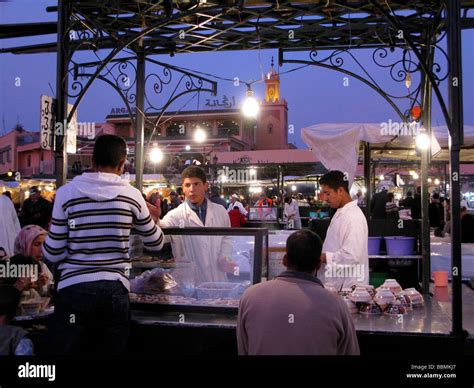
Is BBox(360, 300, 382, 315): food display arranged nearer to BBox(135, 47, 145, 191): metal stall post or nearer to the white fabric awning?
the white fabric awning

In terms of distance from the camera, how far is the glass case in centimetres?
409

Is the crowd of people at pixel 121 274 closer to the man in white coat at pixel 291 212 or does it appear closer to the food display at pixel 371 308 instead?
the food display at pixel 371 308

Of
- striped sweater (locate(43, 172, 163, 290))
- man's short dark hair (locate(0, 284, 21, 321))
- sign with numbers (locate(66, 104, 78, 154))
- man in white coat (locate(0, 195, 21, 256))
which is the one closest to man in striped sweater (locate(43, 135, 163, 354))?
striped sweater (locate(43, 172, 163, 290))

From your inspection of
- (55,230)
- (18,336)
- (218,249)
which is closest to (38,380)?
(18,336)

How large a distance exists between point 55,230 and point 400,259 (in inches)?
211

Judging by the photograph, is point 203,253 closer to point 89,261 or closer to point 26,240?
point 89,261

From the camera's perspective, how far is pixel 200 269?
4344 millimetres

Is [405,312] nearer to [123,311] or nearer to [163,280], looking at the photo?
[163,280]

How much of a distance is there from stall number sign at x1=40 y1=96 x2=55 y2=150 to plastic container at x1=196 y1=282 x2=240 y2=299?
2306 millimetres

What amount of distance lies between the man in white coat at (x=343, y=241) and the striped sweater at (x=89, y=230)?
2020mm

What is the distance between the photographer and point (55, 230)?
3.16m

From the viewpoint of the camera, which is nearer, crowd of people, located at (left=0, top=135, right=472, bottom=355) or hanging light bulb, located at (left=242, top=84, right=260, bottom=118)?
crowd of people, located at (left=0, top=135, right=472, bottom=355)

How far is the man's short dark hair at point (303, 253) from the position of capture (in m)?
2.70

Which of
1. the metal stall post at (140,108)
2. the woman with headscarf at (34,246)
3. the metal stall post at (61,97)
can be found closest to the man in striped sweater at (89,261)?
the woman with headscarf at (34,246)
